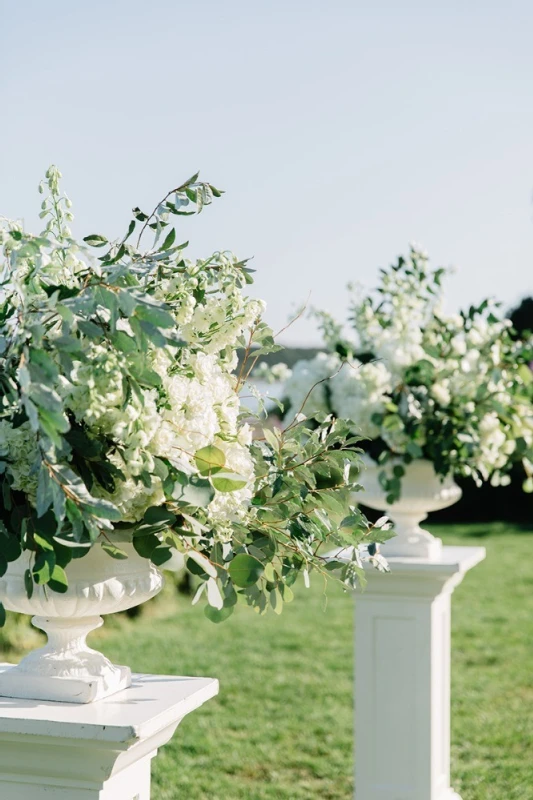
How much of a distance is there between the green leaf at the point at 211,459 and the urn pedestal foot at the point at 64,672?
376 mm

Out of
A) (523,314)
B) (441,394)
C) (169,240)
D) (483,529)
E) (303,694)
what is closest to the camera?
(169,240)

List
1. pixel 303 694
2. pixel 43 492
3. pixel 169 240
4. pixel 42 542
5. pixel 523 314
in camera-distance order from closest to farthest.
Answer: pixel 43 492
pixel 42 542
pixel 169 240
pixel 303 694
pixel 523 314

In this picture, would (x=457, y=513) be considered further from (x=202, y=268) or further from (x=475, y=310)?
(x=202, y=268)

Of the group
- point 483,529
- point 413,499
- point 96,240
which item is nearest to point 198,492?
point 96,240

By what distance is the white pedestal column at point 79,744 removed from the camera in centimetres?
138

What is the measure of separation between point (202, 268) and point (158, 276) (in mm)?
71

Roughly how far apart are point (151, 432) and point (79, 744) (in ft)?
1.55

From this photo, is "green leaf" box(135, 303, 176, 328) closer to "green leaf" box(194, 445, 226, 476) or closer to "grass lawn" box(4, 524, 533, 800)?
"green leaf" box(194, 445, 226, 476)

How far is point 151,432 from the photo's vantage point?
1.33 metres

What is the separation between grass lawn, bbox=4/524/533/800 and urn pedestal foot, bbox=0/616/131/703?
284 cm

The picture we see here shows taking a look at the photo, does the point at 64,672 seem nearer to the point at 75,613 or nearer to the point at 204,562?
the point at 75,613

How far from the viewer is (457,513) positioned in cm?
1359

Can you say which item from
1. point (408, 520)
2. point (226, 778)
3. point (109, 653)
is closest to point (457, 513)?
point (109, 653)

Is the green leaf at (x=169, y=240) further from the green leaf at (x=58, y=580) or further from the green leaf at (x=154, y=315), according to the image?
the green leaf at (x=58, y=580)
